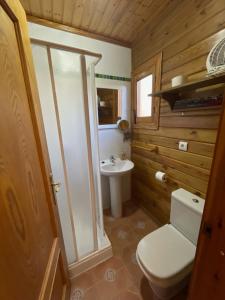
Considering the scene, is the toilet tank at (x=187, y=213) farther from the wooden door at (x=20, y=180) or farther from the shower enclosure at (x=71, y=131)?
the wooden door at (x=20, y=180)

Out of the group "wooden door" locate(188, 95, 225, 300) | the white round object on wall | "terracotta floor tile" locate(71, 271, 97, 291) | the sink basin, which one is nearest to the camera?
"wooden door" locate(188, 95, 225, 300)

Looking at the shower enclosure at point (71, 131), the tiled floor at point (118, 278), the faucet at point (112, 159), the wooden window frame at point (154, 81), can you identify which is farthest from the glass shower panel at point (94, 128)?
the wooden window frame at point (154, 81)

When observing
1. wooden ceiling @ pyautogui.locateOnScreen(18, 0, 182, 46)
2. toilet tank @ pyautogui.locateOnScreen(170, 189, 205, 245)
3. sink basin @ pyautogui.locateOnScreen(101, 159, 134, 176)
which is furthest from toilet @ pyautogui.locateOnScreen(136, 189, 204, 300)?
wooden ceiling @ pyautogui.locateOnScreen(18, 0, 182, 46)

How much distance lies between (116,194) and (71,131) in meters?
1.23

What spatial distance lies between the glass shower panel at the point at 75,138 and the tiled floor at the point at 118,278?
0.70ft

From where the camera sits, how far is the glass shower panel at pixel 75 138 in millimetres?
961

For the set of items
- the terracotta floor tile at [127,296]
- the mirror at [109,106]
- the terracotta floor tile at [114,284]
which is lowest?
the terracotta floor tile at [114,284]

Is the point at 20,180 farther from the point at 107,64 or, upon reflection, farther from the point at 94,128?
the point at 107,64

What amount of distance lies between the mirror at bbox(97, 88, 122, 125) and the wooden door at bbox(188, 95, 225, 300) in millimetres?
1602

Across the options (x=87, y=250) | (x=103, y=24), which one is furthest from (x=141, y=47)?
(x=87, y=250)

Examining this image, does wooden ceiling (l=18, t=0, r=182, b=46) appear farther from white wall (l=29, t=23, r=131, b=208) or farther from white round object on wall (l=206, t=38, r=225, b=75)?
white round object on wall (l=206, t=38, r=225, b=75)

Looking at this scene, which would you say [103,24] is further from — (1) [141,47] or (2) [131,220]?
(2) [131,220]

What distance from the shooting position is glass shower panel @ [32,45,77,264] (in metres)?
0.90

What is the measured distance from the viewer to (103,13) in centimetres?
140
